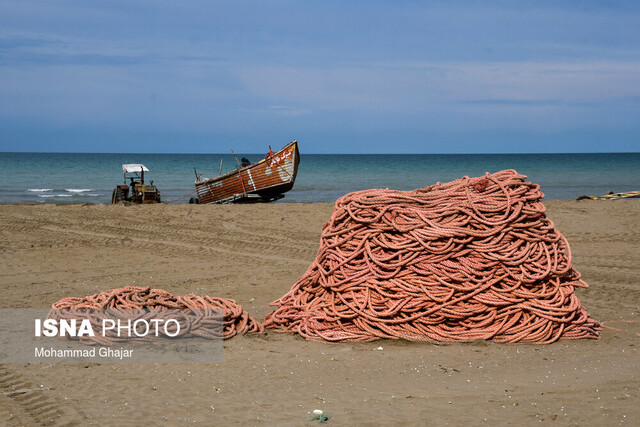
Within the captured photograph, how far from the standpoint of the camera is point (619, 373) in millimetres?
5051

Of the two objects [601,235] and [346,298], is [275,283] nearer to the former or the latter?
[346,298]

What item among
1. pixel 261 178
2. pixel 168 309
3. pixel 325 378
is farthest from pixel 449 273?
pixel 261 178

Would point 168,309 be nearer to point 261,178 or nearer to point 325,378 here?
point 325,378

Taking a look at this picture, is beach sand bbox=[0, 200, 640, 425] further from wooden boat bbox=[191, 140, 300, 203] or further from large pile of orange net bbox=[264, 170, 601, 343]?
wooden boat bbox=[191, 140, 300, 203]

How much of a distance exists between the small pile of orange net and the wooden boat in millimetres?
15334

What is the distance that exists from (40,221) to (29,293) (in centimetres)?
631

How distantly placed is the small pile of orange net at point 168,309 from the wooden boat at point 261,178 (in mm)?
15334

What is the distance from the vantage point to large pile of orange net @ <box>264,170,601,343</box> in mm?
5867

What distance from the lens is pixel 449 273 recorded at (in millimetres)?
5898

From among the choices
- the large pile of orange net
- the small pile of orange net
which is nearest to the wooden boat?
the small pile of orange net

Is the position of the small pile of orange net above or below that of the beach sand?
above

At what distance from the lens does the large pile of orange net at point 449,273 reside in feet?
19.2

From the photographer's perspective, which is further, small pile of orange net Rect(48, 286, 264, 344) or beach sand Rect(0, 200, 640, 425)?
small pile of orange net Rect(48, 286, 264, 344)

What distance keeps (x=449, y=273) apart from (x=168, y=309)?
278 centimetres
